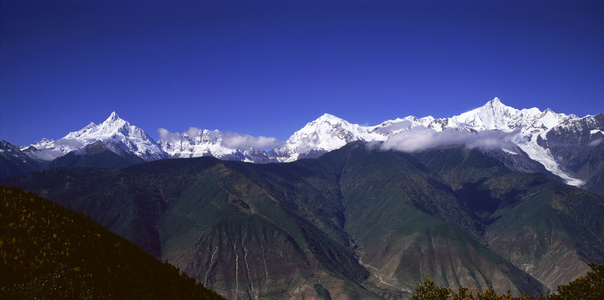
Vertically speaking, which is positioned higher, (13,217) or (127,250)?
(13,217)

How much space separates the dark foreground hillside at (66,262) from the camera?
55.7 m

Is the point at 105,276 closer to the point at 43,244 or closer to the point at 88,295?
the point at 88,295

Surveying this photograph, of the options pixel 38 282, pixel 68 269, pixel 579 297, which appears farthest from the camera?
pixel 579 297

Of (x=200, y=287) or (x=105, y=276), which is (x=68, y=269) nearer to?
(x=105, y=276)

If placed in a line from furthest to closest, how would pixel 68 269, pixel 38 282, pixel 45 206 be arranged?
1. pixel 45 206
2. pixel 68 269
3. pixel 38 282

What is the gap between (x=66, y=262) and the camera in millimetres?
60469

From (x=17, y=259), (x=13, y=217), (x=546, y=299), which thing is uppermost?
(x=13, y=217)

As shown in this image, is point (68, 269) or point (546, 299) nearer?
point (68, 269)

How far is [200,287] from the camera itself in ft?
232

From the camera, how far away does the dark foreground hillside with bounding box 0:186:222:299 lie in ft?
183

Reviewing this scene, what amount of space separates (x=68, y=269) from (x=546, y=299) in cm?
7852

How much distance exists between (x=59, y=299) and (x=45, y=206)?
19.1m

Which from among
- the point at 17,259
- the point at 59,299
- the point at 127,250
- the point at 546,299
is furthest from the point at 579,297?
the point at 17,259

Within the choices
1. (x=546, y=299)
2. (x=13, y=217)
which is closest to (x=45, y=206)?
(x=13, y=217)
